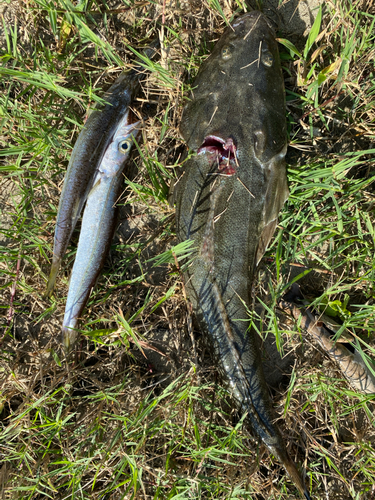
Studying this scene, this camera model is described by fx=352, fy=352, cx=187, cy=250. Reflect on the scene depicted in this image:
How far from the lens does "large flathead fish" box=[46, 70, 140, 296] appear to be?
3.08 metres

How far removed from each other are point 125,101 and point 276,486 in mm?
3729

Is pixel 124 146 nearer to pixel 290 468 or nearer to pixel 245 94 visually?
pixel 245 94

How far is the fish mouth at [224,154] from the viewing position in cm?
284

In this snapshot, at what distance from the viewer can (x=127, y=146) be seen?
323 cm

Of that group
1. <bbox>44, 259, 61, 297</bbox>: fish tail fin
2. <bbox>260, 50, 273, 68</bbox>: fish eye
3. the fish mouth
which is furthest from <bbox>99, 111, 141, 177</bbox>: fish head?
<bbox>260, 50, 273, 68</bbox>: fish eye

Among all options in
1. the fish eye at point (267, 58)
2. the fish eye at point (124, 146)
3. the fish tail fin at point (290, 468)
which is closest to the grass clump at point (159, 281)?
the fish eye at point (124, 146)

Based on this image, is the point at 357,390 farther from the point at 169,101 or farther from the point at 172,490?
the point at 169,101

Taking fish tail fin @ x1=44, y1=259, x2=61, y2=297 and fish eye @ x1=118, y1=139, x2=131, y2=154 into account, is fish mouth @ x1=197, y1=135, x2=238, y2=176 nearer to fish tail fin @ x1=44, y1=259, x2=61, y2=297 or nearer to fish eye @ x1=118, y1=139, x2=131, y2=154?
fish eye @ x1=118, y1=139, x2=131, y2=154

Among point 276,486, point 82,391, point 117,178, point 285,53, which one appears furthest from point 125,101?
point 276,486

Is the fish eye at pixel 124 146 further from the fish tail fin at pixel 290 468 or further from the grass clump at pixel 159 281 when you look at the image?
the fish tail fin at pixel 290 468

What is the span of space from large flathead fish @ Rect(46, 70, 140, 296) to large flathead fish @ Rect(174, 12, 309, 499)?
75 cm

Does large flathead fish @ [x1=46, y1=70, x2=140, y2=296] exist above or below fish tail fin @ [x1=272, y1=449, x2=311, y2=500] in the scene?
above

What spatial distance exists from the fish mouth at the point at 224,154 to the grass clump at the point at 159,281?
0.42m

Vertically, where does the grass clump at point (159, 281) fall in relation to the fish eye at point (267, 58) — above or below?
below
